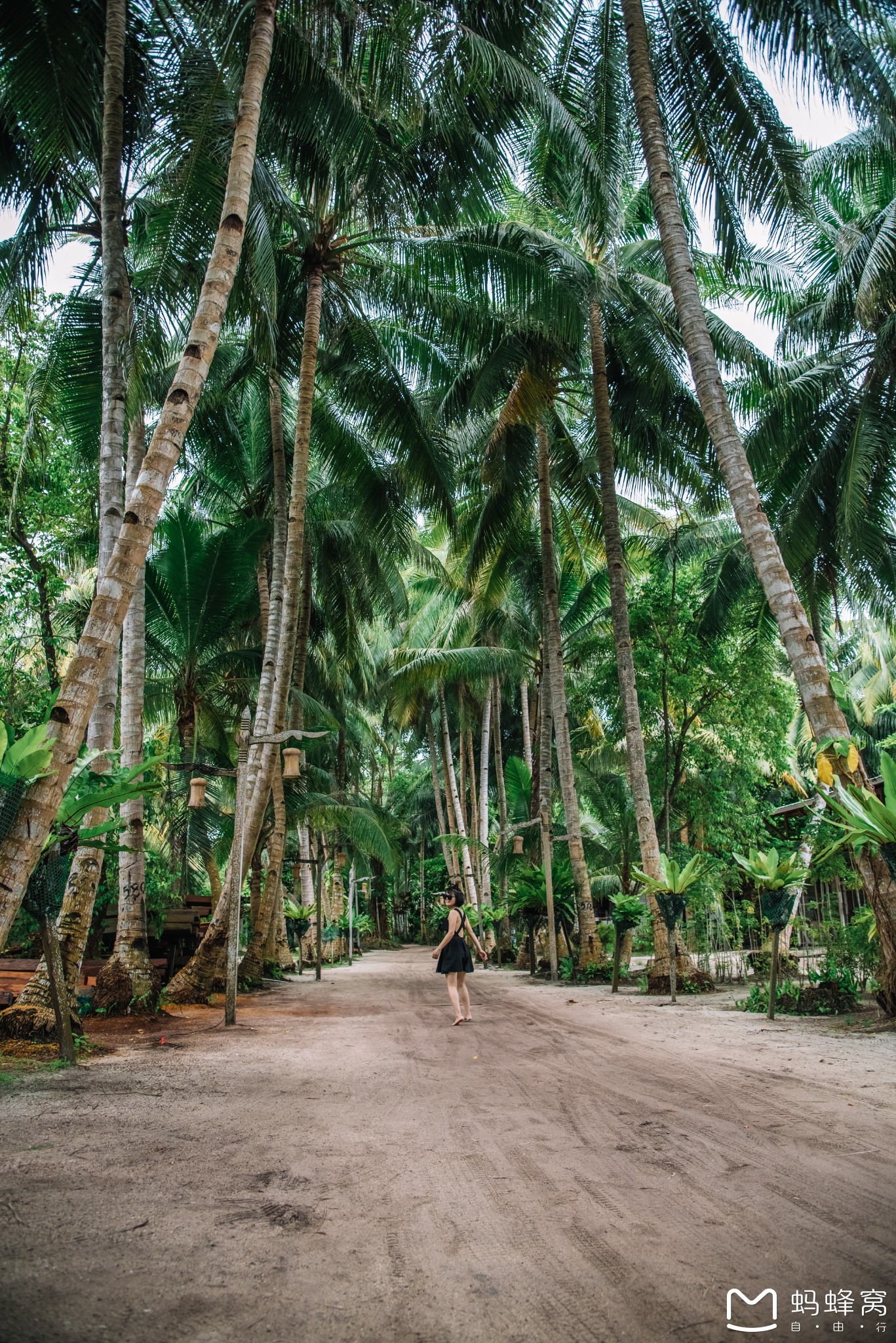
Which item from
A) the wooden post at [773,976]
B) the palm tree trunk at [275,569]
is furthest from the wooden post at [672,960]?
the palm tree trunk at [275,569]

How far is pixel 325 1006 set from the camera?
10945 millimetres

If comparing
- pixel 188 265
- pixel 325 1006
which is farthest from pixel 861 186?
pixel 325 1006

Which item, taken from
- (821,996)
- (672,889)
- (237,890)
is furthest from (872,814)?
(237,890)

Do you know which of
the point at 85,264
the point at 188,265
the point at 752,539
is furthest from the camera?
the point at 85,264

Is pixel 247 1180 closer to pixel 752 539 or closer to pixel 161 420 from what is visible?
pixel 161 420

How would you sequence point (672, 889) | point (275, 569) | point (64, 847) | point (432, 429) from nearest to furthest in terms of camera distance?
point (64, 847)
point (672, 889)
point (275, 569)
point (432, 429)

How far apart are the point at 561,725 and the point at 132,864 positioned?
326 inches

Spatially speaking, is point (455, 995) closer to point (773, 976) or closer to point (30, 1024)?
point (773, 976)

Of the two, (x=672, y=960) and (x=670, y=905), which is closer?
(x=672, y=960)

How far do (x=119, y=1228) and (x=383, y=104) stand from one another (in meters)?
10.5

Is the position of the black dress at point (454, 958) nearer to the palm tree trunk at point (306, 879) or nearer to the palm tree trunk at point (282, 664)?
the palm tree trunk at point (282, 664)

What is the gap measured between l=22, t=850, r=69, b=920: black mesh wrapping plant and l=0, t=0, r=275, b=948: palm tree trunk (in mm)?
1209

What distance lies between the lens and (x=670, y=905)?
10.2m

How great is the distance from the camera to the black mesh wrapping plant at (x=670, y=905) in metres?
10.2
